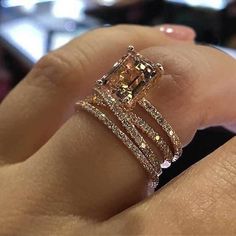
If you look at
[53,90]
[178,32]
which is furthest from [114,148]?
[178,32]

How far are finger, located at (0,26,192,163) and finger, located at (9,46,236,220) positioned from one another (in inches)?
2.2

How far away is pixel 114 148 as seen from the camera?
0.45m

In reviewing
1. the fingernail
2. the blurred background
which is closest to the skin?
the fingernail

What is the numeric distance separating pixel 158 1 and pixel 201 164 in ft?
4.30

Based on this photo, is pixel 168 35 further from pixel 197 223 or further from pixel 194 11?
pixel 194 11

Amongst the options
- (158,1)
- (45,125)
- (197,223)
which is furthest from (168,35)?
(158,1)

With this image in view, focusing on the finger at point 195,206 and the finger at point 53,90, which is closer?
the finger at point 195,206

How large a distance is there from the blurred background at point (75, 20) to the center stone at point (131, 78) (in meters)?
0.73

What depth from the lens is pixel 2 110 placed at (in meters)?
0.57

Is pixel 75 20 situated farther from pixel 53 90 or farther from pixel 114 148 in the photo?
pixel 114 148

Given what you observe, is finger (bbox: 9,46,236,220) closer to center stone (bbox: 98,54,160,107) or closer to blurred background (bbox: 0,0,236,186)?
center stone (bbox: 98,54,160,107)

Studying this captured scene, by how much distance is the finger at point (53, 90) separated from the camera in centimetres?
55

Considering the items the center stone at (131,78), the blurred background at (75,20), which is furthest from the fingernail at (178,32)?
the blurred background at (75,20)

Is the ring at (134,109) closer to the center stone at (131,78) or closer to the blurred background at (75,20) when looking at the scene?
the center stone at (131,78)
